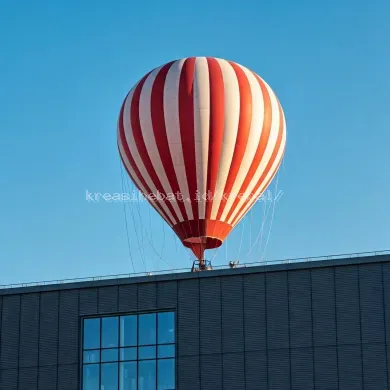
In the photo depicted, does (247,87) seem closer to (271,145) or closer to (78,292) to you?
(271,145)

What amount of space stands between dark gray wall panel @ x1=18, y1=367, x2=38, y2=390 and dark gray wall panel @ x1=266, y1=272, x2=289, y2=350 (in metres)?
10.8

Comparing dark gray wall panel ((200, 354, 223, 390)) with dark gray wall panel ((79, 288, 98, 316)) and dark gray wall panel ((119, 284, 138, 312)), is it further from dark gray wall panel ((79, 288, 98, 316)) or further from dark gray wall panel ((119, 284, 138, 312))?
dark gray wall panel ((79, 288, 98, 316))

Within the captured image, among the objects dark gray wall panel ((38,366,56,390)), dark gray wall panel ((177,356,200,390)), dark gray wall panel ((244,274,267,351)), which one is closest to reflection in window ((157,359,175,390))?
dark gray wall panel ((177,356,200,390))

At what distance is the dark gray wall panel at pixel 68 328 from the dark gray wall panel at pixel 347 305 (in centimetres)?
1196

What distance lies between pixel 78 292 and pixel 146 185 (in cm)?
1865

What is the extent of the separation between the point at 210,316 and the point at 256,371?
3300mm

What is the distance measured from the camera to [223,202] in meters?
82.7

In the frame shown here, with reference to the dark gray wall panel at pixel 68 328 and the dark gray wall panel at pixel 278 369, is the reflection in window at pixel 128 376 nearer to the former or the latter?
the dark gray wall panel at pixel 68 328

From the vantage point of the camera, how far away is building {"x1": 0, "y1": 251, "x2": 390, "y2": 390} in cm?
6116

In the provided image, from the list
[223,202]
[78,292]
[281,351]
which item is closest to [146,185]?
[223,202]

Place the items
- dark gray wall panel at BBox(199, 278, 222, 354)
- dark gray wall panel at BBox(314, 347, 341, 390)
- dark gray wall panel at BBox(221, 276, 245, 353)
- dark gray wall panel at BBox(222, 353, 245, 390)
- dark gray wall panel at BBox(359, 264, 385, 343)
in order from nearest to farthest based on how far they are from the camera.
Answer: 1. dark gray wall panel at BBox(314, 347, 341, 390)
2. dark gray wall panel at BBox(359, 264, 385, 343)
3. dark gray wall panel at BBox(222, 353, 245, 390)
4. dark gray wall panel at BBox(221, 276, 245, 353)
5. dark gray wall panel at BBox(199, 278, 222, 354)

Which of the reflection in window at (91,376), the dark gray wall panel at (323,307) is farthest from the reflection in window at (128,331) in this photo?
the dark gray wall panel at (323,307)

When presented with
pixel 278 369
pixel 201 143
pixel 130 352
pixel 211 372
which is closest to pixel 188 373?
pixel 211 372

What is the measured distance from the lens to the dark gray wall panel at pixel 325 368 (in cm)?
6069
